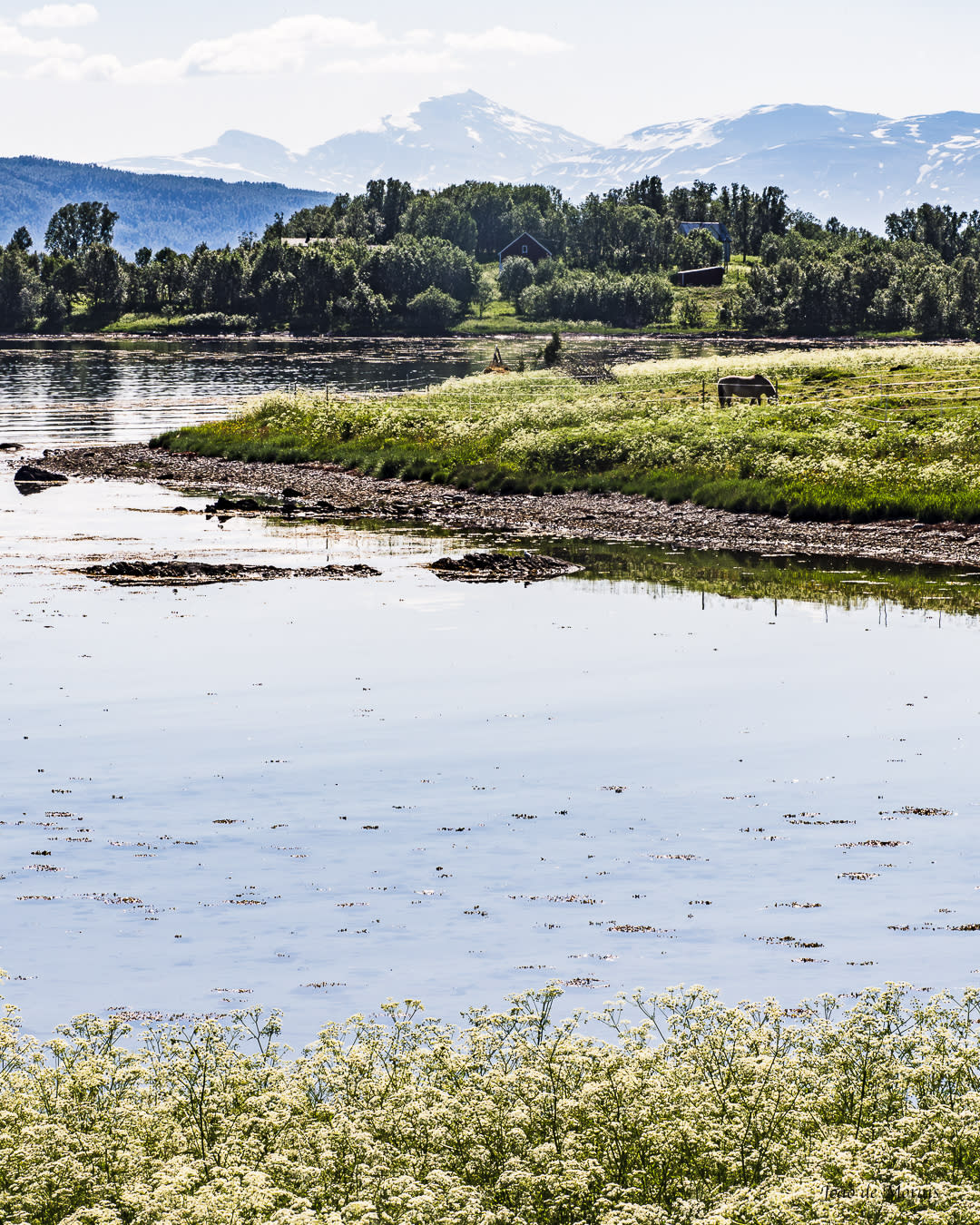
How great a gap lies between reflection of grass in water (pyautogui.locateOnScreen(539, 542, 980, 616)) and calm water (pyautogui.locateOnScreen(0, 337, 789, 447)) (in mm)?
44077

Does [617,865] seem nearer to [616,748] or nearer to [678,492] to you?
[616,748]

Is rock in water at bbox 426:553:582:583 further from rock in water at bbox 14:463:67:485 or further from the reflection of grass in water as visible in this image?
rock in water at bbox 14:463:67:485

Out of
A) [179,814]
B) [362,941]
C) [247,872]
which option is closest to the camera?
[362,941]

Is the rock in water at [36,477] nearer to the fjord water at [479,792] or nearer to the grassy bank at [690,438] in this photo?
the grassy bank at [690,438]

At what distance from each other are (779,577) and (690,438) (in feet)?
55.1

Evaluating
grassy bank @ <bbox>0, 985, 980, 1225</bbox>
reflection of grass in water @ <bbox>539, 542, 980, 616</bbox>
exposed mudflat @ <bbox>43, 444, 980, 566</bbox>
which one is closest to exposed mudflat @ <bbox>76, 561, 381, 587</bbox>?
reflection of grass in water @ <bbox>539, 542, 980, 616</bbox>

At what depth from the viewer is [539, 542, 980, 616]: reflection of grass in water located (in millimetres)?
35750

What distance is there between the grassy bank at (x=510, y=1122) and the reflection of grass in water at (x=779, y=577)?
78.8 ft

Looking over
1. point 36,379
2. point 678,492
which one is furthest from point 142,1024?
point 36,379

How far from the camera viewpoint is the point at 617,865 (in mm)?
17875

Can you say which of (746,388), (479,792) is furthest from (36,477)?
(479,792)

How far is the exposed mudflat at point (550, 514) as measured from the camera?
4297 cm

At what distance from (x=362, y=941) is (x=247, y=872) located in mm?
2750

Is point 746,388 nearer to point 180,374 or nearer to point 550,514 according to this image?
point 550,514
